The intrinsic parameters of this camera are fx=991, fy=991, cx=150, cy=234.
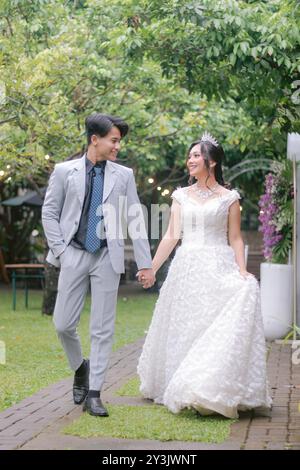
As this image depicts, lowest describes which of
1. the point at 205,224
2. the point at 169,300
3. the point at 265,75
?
the point at 169,300

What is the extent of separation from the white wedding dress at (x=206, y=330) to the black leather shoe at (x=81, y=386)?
1.68 feet

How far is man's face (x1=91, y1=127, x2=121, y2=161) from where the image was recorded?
731cm

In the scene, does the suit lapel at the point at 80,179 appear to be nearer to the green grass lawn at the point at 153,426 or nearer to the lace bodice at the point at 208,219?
the lace bodice at the point at 208,219

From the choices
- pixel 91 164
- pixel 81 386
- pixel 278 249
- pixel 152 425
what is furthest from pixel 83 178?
pixel 278 249

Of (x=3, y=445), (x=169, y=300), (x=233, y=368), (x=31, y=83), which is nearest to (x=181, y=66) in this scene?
(x=31, y=83)

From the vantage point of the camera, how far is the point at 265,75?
10953 millimetres

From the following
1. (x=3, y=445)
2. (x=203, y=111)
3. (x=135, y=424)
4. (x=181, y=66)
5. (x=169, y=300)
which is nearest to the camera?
(x=3, y=445)

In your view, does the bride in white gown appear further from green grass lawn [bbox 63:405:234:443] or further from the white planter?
the white planter

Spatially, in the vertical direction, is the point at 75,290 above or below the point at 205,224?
below

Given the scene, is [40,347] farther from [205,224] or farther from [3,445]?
[3,445]

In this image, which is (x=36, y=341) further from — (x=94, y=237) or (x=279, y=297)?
(x=94, y=237)

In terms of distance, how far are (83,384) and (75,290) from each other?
32.8 inches

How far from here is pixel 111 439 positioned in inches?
246

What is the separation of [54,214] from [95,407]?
4.67 feet
